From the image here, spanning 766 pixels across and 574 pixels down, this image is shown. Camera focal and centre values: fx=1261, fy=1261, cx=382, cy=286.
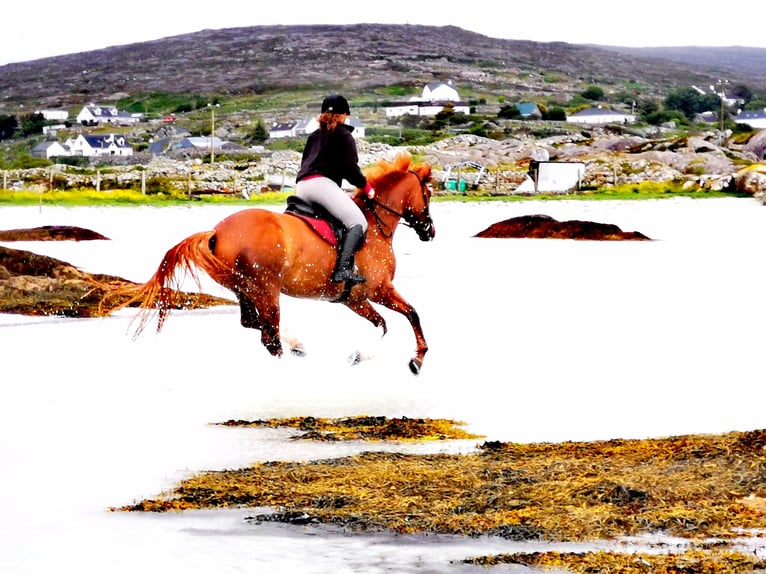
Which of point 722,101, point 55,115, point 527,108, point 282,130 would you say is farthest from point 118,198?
point 722,101

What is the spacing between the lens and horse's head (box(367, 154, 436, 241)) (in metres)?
9.49

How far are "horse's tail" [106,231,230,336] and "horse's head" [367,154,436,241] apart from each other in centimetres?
138

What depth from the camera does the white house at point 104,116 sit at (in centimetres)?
2841

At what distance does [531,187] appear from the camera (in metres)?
25.3

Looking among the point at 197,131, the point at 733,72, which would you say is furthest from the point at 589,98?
the point at 197,131

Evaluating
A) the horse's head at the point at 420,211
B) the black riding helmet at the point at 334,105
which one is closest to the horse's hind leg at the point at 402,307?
the horse's head at the point at 420,211

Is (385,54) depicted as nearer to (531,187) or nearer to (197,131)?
(197,131)

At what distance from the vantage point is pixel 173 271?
891 cm

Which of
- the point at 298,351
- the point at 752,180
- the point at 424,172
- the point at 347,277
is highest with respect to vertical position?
the point at 424,172

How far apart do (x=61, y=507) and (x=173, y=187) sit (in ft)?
60.7

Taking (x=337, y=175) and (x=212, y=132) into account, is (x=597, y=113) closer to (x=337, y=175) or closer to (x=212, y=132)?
(x=212, y=132)

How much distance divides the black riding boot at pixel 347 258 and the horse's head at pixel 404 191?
42cm

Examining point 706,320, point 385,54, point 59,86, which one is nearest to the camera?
point 706,320

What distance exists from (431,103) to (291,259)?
26.5 m
